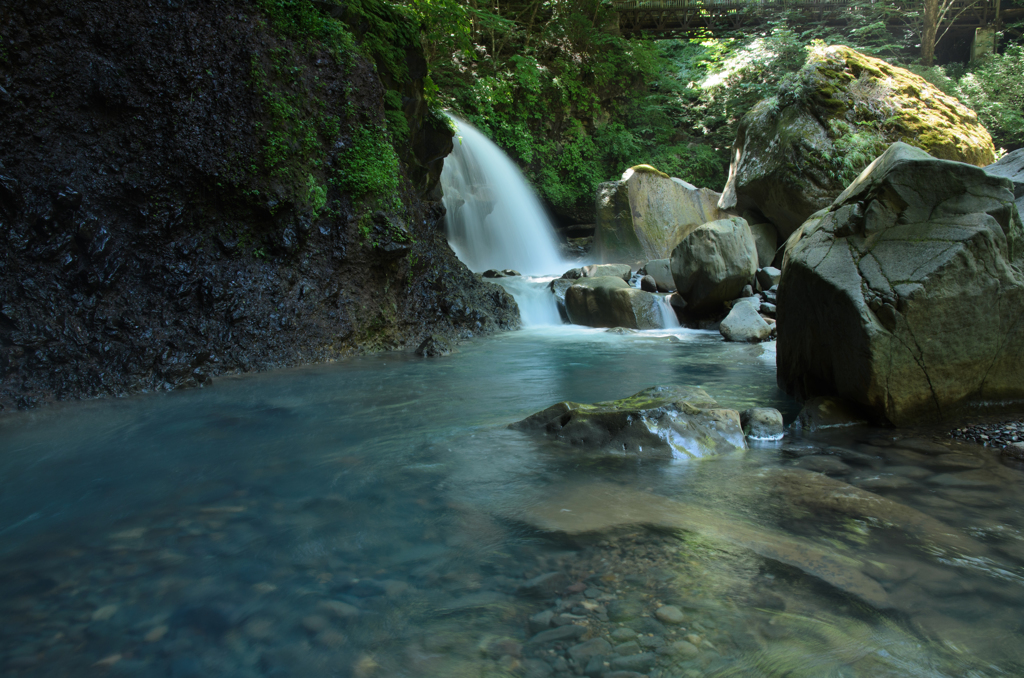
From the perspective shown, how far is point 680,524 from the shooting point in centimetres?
262

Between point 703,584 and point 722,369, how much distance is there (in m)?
4.86

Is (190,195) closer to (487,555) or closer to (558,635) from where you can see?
(487,555)

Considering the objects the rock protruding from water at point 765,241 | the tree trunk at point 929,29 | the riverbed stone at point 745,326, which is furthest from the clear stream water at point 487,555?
the tree trunk at point 929,29

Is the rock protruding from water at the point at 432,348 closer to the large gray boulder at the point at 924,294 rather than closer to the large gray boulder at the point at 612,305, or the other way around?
the large gray boulder at the point at 612,305

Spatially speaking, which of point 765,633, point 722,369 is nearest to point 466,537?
point 765,633

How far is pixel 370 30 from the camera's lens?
342 inches

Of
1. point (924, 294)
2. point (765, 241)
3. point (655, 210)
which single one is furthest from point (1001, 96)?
point (924, 294)

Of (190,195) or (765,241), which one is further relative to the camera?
(765,241)

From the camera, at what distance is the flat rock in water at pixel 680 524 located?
2156mm

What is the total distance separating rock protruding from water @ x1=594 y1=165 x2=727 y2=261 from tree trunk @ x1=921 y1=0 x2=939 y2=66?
37.2 ft

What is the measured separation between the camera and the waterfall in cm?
1492

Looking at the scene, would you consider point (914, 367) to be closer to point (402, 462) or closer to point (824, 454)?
point (824, 454)

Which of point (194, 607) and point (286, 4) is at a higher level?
point (286, 4)

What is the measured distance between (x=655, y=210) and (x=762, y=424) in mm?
12188
